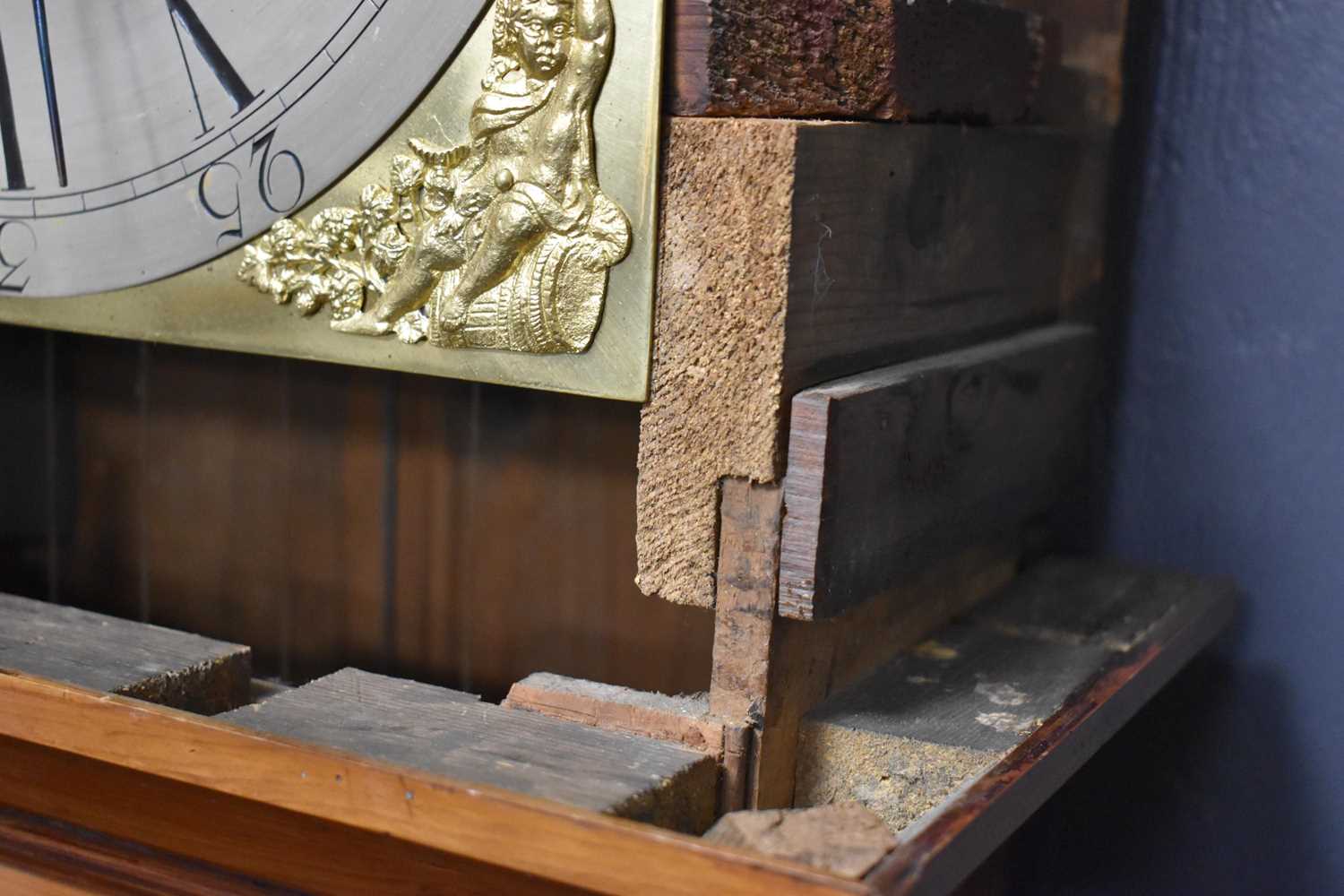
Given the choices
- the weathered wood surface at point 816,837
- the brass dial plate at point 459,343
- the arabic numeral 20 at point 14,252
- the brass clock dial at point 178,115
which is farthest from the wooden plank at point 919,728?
the arabic numeral 20 at point 14,252

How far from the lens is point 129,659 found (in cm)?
98

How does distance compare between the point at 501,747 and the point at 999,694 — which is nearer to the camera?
the point at 501,747

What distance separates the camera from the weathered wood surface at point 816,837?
72 centimetres

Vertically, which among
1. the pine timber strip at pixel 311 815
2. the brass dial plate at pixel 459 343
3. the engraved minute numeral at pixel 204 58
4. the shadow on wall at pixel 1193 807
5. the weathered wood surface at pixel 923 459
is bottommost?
the shadow on wall at pixel 1193 807

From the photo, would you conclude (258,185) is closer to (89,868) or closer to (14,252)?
(14,252)

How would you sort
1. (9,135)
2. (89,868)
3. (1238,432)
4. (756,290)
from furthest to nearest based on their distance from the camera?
(1238,432)
(9,135)
(89,868)
(756,290)

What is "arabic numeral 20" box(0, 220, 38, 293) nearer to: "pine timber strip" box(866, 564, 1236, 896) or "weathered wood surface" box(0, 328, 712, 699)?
"weathered wood surface" box(0, 328, 712, 699)

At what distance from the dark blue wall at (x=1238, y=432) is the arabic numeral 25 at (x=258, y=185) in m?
0.72

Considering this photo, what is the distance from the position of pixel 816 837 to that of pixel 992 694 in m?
0.28

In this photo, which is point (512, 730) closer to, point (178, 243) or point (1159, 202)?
point (178, 243)

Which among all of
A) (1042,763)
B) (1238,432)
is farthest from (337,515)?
(1238,432)

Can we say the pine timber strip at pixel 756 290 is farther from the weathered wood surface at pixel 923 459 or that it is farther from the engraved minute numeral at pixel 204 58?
the engraved minute numeral at pixel 204 58

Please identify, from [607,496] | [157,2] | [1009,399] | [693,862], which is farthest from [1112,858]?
[157,2]

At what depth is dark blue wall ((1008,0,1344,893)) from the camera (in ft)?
4.09
